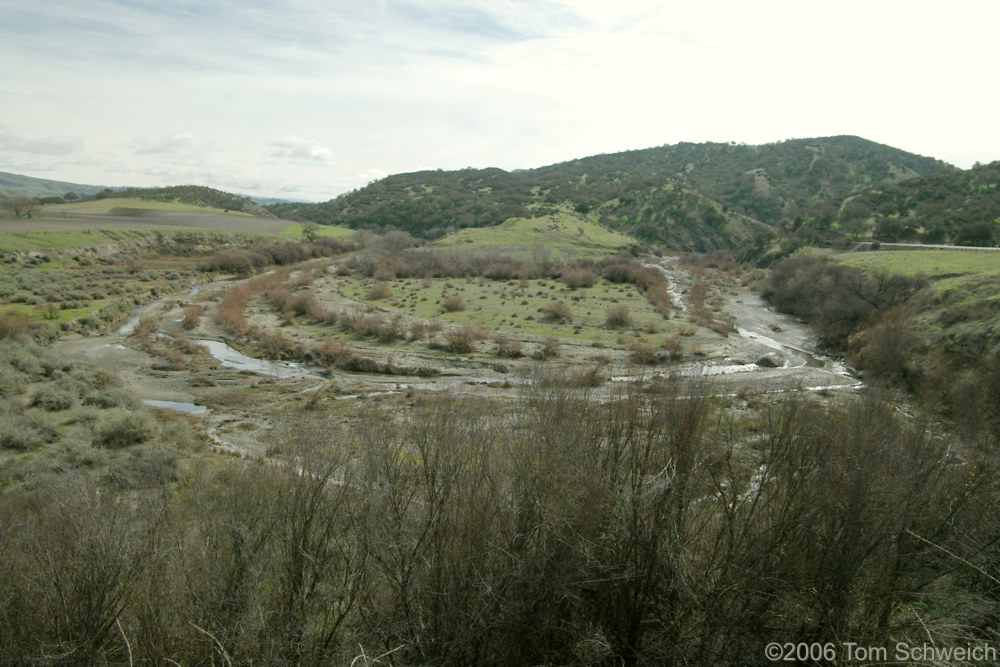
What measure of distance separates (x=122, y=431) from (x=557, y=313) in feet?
98.9

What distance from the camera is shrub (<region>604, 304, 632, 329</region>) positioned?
40634mm

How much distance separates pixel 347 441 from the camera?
891 cm

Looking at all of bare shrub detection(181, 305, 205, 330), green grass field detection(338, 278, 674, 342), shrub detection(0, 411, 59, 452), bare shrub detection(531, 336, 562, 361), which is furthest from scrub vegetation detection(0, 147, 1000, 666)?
bare shrub detection(181, 305, 205, 330)

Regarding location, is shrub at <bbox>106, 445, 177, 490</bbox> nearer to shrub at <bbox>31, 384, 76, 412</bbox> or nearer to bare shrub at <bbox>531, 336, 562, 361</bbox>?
shrub at <bbox>31, 384, 76, 412</bbox>

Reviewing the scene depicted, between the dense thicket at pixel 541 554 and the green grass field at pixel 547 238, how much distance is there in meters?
65.9

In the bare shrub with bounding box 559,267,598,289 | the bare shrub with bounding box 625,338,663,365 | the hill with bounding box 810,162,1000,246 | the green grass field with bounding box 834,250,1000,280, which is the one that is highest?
the hill with bounding box 810,162,1000,246

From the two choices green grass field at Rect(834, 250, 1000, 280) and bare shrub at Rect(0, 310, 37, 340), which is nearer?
bare shrub at Rect(0, 310, 37, 340)

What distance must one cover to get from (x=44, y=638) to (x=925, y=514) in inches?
397

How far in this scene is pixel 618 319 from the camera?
41031mm

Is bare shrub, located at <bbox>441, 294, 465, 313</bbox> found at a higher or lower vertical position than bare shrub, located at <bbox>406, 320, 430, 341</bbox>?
higher

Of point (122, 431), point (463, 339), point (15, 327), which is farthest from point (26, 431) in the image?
point (463, 339)

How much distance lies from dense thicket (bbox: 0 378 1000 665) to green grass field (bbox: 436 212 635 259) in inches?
2593

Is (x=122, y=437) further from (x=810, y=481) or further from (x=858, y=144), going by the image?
(x=858, y=144)

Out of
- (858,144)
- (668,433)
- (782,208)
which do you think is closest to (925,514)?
(668,433)
